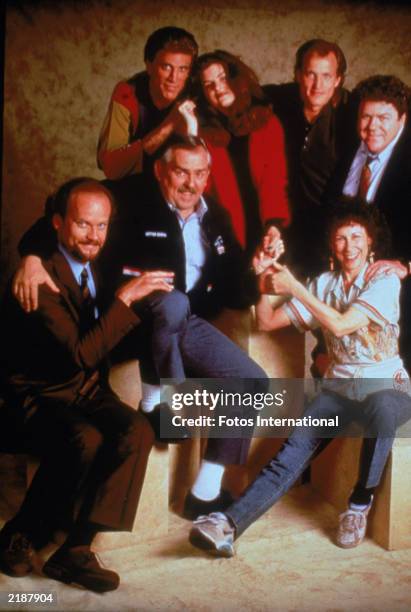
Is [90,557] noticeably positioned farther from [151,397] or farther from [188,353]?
[188,353]

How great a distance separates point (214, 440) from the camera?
8.81 feet

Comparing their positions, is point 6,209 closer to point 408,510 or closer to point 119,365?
point 119,365

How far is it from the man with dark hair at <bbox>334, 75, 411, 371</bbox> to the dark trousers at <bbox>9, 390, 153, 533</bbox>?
110 centimetres

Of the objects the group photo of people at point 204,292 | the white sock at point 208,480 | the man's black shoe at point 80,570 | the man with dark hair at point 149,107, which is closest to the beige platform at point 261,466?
the group photo of people at point 204,292

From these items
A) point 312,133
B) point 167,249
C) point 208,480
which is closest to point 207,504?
point 208,480

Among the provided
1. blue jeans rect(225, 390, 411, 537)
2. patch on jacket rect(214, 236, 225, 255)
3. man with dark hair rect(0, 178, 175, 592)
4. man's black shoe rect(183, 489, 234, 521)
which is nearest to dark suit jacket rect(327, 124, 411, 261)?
patch on jacket rect(214, 236, 225, 255)

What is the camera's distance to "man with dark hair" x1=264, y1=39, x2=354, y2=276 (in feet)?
9.04

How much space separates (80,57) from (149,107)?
0.96ft

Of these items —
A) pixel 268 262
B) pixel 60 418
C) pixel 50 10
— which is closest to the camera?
A: pixel 60 418

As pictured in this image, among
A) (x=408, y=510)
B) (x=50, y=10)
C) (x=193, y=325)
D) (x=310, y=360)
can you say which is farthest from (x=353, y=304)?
(x=50, y=10)

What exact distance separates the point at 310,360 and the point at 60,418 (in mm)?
994

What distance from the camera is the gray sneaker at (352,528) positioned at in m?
2.64

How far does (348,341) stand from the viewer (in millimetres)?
2723

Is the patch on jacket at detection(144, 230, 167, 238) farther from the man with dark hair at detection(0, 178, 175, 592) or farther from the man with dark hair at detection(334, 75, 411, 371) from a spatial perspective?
the man with dark hair at detection(334, 75, 411, 371)
